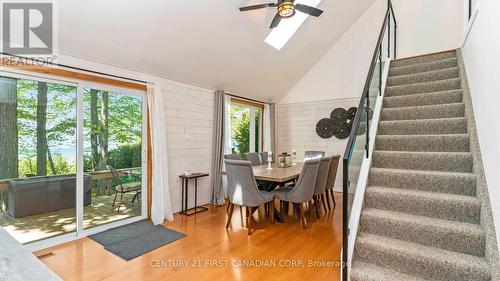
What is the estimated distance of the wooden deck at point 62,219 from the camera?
104 inches

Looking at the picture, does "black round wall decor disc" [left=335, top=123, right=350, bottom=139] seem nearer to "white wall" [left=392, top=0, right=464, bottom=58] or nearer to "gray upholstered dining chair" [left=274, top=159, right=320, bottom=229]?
"white wall" [left=392, top=0, right=464, bottom=58]

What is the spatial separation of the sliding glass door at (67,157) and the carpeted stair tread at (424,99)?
3.59 m

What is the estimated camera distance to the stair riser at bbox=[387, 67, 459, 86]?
10.2ft

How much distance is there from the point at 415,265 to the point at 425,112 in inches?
73.1

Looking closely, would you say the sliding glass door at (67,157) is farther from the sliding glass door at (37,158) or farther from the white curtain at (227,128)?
the white curtain at (227,128)

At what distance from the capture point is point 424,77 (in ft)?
10.7

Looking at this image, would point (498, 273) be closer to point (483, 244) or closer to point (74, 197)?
point (483, 244)

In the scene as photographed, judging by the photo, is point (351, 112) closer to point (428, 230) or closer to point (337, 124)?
point (337, 124)

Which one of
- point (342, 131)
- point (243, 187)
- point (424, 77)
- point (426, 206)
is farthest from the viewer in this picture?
point (342, 131)

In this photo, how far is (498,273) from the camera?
1.36 metres

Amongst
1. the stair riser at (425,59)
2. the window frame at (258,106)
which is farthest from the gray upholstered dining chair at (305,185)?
the window frame at (258,106)

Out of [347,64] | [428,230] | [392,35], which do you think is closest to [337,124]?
[347,64]

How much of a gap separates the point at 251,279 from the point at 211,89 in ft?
11.4

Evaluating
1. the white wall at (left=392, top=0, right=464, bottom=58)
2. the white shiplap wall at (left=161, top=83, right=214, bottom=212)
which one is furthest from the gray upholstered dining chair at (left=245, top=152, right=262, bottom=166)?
the white wall at (left=392, top=0, right=464, bottom=58)
